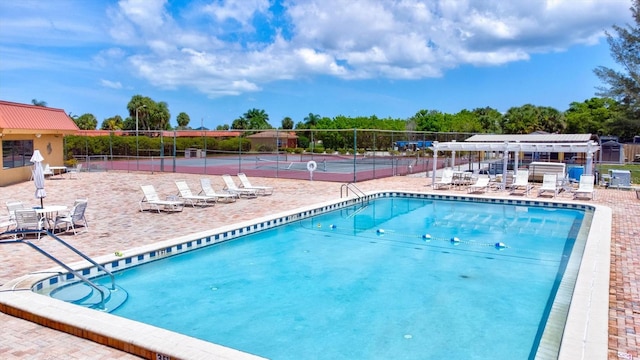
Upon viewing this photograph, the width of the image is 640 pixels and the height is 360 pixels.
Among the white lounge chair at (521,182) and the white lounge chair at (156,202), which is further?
the white lounge chair at (521,182)

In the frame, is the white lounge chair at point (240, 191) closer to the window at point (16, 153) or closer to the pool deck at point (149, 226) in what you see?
the pool deck at point (149, 226)

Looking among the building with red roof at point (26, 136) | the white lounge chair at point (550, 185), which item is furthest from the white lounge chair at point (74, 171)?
the white lounge chair at point (550, 185)

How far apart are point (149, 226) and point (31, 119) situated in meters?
13.8

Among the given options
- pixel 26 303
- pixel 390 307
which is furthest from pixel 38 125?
pixel 390 307

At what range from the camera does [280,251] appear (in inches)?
369

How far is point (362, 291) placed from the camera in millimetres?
7137

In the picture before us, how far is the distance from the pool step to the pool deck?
648 mm

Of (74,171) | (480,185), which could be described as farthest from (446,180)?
(74,171)

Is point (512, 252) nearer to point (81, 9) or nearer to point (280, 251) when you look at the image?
point (280, 251)

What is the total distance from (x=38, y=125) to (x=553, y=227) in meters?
20.1

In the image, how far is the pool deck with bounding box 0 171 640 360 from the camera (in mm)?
4383

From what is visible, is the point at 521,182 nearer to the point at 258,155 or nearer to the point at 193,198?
the point at 193,198

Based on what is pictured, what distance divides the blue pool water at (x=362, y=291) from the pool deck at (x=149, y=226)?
37.1 inches

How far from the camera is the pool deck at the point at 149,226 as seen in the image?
4383 millimetres
